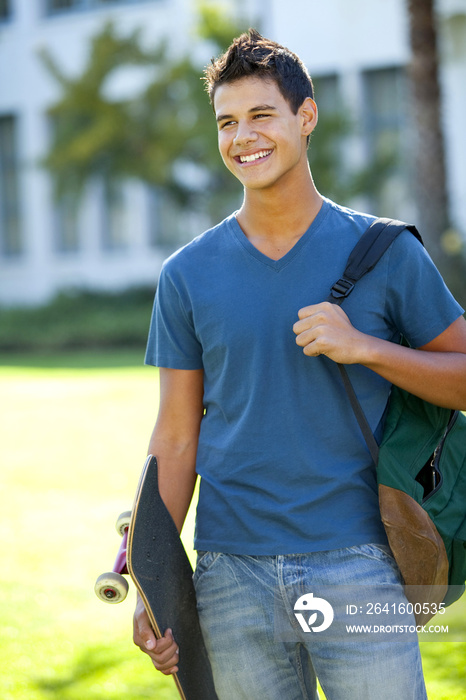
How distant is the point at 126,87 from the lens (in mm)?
25422

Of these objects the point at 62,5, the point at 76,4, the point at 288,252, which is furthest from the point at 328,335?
the point at 62,5

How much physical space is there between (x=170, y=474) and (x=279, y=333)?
1.74 feet

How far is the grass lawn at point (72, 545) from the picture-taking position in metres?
4.62

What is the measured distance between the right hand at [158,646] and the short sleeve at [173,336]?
0.65 meters

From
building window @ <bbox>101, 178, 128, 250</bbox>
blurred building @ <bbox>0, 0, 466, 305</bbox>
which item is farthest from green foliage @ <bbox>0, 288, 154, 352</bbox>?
building window @ <bbox>101, 178, 128, 250</bbox>

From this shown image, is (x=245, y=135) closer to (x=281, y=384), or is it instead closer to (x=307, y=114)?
(x=307, y=114)

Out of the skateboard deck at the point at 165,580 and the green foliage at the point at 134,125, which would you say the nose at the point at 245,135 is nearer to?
the skateboard deck at the point at 165,580

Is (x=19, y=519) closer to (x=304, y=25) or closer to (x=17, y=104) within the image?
(x=304, y=25)

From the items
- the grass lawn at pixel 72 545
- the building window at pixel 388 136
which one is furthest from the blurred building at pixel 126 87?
the grass lawn at pixel 72 545

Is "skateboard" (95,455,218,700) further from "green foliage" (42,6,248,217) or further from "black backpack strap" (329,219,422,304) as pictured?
"green foliage" (42,6,248,217)

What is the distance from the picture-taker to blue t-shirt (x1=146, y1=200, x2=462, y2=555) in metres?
2.42

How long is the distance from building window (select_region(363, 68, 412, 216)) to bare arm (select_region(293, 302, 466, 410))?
63.1 ft

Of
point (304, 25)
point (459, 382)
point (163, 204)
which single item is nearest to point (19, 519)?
point (459, 382)

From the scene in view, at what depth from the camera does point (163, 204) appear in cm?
2636
